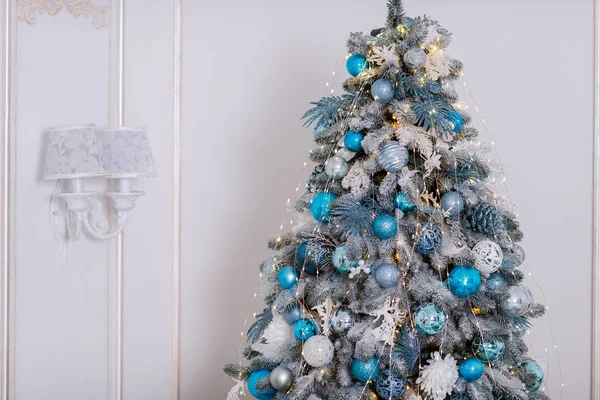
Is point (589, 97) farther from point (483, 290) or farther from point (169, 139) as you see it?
point (169, 139)

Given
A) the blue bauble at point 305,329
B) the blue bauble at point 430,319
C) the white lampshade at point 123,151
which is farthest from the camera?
the white lampshade at point 123,151

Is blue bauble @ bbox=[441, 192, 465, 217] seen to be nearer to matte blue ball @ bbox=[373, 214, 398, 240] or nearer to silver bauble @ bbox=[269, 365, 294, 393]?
matte blue ball @ bbox=[373, 214, 398, 240]

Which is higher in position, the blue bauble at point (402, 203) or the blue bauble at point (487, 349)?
the blue bauble at point (402, 203)

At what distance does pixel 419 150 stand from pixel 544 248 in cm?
140

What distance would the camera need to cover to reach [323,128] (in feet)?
7.30

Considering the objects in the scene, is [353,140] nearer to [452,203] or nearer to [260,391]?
[452,203]

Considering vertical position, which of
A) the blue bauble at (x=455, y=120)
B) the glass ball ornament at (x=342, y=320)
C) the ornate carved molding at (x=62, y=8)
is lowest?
the glass ball ornament at (x=342, y=320)

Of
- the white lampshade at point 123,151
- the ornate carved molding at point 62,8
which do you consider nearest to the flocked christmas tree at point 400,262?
the white lampshade at point 123,151

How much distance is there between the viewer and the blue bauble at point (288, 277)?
2.15 m

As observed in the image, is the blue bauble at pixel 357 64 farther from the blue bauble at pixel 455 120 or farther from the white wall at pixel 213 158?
the white wall at pixel 213 158

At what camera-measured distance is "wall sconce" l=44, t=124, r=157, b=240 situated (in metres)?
2.61

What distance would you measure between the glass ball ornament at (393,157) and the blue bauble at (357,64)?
0.90 feet

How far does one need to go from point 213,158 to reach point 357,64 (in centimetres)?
108

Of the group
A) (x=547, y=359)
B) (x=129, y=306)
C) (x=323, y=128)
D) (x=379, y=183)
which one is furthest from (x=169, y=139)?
(x=547, y=359)
